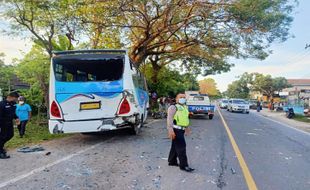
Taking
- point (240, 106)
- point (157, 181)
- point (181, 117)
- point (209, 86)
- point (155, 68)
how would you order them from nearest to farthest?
point (157, 181), point (181, 117), point (155, 68), point (240, 106), point (209, 86)

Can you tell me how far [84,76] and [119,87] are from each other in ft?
4.55

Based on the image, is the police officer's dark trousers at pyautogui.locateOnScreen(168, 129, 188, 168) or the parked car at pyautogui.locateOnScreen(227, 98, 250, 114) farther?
the parked car at pyautogui.locateOnScreen(227, 98, 250, 114)

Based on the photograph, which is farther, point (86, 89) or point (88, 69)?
point (88, 69)

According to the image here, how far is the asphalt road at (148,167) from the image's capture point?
18.9 feet

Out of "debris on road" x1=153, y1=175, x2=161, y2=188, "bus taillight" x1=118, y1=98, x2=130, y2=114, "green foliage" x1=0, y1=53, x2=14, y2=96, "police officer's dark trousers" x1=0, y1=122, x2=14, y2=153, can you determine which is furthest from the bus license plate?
"green foliage" x1=0, y1=53, x2=14, y2=96

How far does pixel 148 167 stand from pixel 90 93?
12.3 feet

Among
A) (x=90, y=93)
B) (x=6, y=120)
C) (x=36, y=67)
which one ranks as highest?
(x=36, y=67)

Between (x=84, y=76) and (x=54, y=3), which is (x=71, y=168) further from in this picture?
(x=54, y=3)

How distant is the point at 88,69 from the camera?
10.9 metres

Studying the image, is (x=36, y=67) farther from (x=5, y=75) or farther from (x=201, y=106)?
(x=201, y=106)

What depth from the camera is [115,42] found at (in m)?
22.9

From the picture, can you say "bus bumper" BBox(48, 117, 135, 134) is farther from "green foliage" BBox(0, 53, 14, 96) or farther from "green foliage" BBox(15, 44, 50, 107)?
"green foliage" BBox(0, 53, 14, 96)

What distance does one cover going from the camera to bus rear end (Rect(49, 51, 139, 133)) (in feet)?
32.0

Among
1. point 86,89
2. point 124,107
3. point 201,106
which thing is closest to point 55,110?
point 86,89
